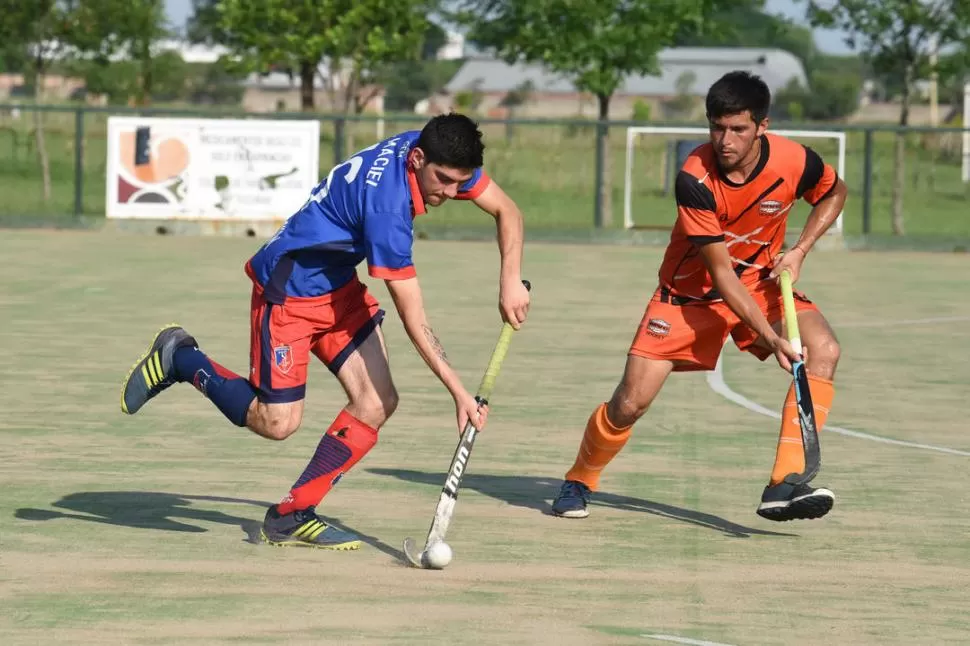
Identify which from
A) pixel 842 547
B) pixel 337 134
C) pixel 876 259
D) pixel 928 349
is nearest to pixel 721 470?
pixel 842 547

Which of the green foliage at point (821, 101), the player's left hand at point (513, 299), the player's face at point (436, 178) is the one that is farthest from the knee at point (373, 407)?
the green foliage at point (821, 101)

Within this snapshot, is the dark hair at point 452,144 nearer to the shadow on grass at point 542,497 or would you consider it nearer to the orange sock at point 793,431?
the orange sock at point 793,431

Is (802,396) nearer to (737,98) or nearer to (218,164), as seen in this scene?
(737,98)

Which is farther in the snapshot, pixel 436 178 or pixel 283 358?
pixel 283 358

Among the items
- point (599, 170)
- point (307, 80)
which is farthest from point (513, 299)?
point (307, 80)

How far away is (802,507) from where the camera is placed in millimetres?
7684

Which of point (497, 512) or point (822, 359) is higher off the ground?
point (822, 359)

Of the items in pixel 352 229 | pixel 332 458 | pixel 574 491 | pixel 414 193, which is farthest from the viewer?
pixel 574 491

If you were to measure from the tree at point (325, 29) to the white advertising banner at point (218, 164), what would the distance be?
14.0 metres

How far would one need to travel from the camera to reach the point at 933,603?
688 cm

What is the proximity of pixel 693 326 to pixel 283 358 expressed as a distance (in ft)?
6.35

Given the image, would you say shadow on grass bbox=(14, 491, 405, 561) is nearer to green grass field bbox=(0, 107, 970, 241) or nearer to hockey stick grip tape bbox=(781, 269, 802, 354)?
hockey stick grip tape bbox=(781, 269, 802, 354)

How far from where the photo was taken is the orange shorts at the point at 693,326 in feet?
27.2

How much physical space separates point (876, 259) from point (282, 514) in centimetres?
1913
